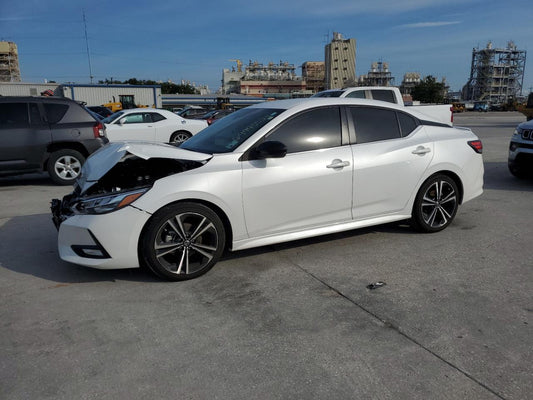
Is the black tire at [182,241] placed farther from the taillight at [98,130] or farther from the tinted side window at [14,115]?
the tinted side window at [14,115]

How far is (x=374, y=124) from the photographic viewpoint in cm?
468

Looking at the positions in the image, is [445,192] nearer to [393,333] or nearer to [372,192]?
[372,192]

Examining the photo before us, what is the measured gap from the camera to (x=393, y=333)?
291 cm

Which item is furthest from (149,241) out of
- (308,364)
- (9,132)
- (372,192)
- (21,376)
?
(9,132)

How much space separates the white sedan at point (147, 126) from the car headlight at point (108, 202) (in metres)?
9.56

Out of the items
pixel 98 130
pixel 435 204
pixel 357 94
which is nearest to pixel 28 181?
pixel 98 130

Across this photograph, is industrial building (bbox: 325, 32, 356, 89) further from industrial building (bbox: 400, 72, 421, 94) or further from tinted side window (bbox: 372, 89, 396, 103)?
tinted side window (bbox: 372, 89, 396, 103)

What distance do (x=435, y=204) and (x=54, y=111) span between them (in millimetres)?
7152

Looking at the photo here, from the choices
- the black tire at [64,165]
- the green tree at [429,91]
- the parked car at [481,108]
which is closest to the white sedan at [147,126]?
the black tire at [64,165]

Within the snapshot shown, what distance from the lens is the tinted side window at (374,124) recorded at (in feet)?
14.9

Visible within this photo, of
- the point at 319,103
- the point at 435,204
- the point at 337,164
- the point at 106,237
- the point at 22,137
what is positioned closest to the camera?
the point at 106,237

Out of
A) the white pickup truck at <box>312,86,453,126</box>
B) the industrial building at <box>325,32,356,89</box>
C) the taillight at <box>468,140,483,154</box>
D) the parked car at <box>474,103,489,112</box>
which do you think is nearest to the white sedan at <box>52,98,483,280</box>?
the taillight at <box>468,140,483,154</box>

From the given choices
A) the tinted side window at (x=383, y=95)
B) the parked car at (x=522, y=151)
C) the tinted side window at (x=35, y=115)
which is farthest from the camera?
the tinted side window at (x=383, y=95)

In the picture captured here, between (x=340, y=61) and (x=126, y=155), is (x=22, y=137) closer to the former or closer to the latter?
(x=126, y=155)
